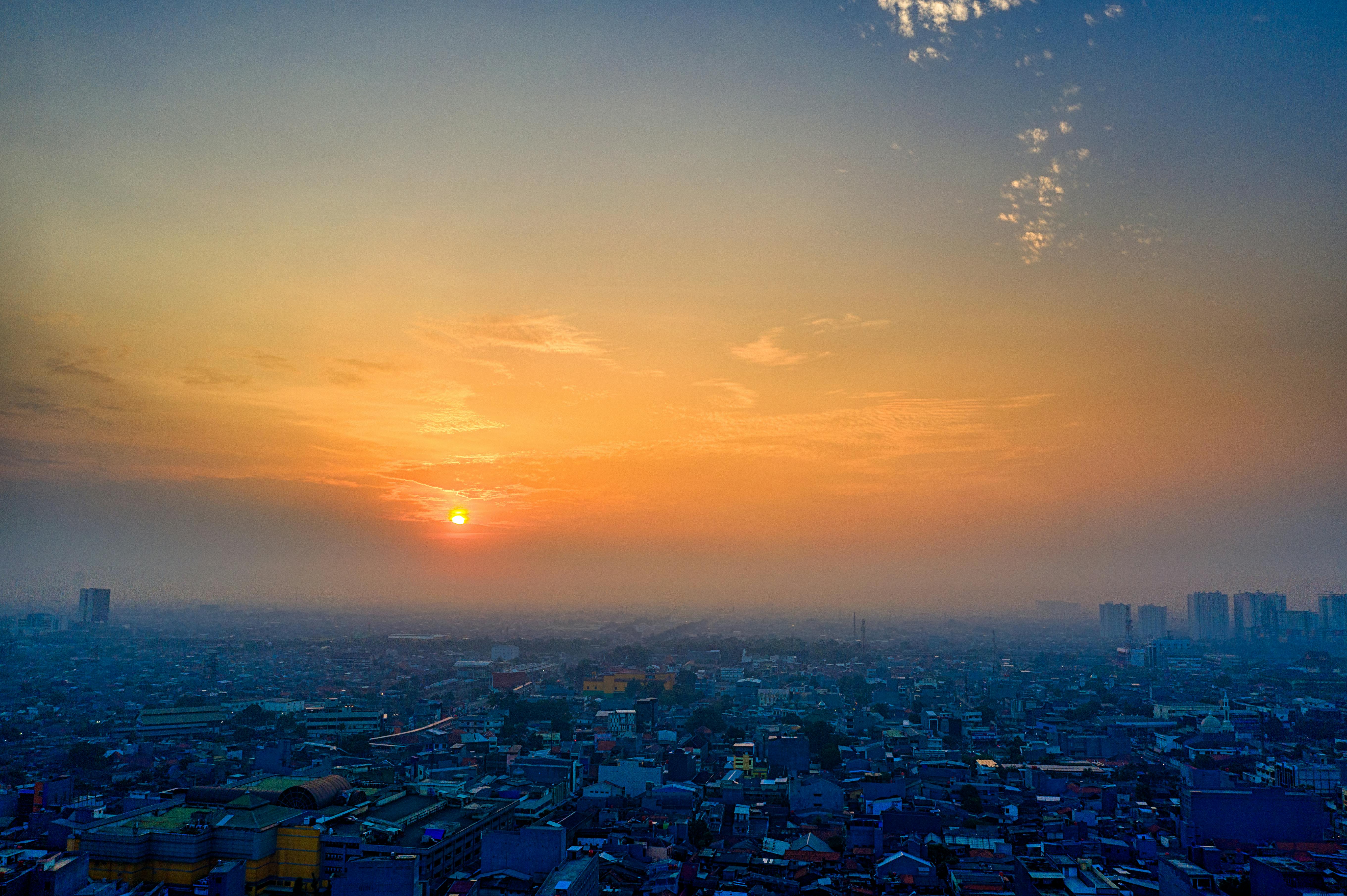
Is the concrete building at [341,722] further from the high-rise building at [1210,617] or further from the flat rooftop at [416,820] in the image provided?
the high-rise building at [1210,617]

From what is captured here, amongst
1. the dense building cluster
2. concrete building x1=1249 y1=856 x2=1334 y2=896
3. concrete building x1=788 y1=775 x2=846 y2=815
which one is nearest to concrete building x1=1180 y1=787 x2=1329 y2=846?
the dense building cluster

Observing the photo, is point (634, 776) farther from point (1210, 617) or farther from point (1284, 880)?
point (1210, 617)

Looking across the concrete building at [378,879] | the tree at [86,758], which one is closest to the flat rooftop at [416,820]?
the concrete building at [378,879]

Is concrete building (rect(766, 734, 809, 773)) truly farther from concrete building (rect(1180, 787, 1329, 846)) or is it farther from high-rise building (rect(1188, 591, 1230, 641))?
high-rise building (rect(1188, 591, 1230, 641))

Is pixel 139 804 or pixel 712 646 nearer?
pixel 139 804

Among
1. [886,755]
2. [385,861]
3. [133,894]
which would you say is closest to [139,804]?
[133,894]

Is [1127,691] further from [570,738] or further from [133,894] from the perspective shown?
[133,894]
